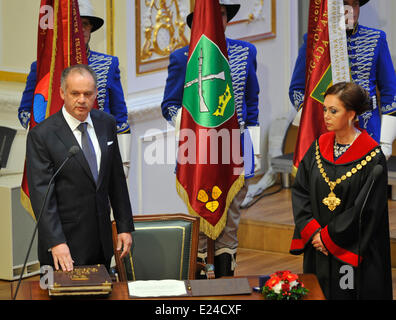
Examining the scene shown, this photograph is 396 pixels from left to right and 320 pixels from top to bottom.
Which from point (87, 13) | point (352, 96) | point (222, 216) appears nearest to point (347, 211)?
point (352, 96)

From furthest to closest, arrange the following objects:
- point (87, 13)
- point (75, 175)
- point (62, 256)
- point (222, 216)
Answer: point (87, 13), point (222, 216), point (75, 175), point (62, 256)

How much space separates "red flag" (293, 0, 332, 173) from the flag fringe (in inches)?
13.5

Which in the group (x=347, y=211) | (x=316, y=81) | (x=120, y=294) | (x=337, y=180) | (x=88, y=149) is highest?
(x=316, y=81)

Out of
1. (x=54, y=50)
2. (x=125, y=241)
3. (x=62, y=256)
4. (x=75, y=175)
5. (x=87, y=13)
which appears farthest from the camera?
(x=87, y=13)

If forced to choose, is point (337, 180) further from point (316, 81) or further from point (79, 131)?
point (79, 131)

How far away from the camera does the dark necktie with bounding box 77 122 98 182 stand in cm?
328

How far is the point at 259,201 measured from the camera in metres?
6.76

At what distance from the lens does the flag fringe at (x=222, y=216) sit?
4.43 meters

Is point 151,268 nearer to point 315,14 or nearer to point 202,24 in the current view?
point 202,24

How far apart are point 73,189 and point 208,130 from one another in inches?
51.1

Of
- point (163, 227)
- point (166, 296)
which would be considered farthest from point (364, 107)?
point (166, 296)

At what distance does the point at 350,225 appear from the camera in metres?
3.47

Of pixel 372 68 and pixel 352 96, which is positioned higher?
pixel 372 68

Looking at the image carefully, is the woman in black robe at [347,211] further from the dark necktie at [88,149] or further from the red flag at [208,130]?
the dark necktie at [88,149]
